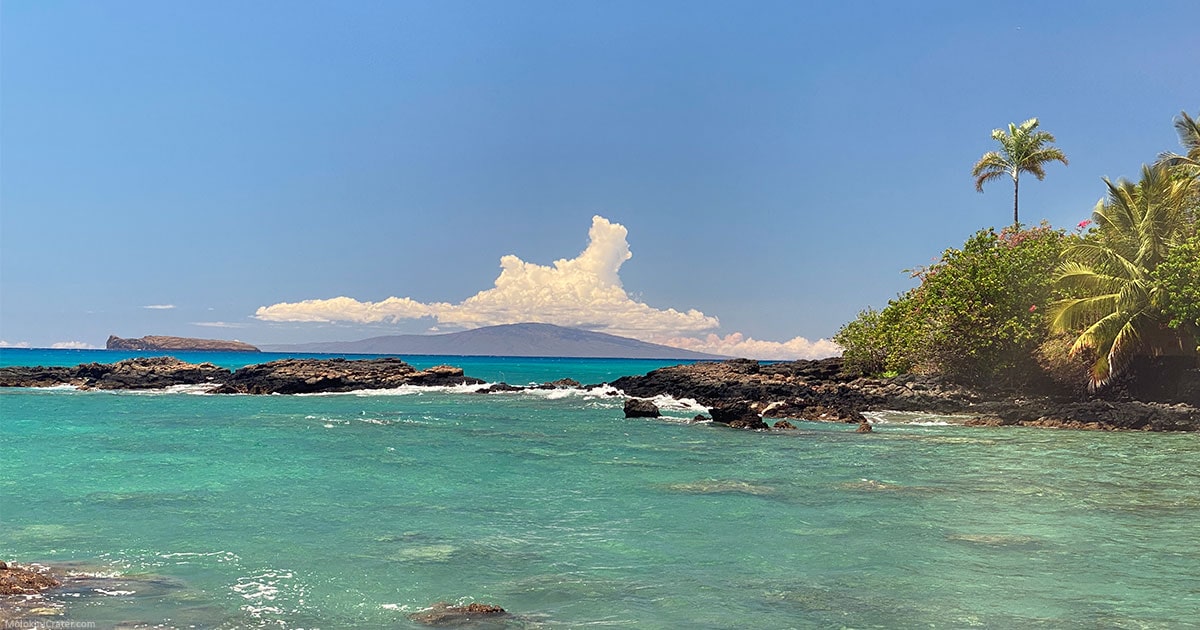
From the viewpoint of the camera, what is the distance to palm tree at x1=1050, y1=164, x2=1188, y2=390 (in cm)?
3531

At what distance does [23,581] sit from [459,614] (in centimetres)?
529

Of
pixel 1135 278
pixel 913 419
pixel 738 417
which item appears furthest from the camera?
pixel 913 419

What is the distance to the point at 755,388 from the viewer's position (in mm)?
49719

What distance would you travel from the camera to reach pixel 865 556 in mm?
11922

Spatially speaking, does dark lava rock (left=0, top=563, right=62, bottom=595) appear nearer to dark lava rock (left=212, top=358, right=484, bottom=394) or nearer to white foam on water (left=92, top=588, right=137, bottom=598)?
white foam on water (left=92, top=588, right=137, bottom=598)

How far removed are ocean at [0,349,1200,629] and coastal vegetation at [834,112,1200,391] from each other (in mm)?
8409

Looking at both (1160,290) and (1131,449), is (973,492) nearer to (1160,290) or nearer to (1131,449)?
(1131,449)

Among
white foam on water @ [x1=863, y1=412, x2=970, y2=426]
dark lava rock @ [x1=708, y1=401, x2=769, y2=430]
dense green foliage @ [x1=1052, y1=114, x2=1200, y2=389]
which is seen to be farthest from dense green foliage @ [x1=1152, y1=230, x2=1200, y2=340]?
dark lava rock @ [x1=708, y1=401, x2=769, y2=430]

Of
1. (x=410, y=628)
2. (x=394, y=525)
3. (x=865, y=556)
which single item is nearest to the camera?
(x=410, y=628)

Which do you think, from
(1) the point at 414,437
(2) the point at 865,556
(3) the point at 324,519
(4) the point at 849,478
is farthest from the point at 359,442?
(2) the point at 865,556

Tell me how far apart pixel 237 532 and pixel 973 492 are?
14840 millimetres

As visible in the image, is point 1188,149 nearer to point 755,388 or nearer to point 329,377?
point 755,388

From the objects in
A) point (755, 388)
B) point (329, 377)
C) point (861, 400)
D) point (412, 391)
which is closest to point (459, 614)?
point (861, 400)

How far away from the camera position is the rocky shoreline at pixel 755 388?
3459 centimetres
